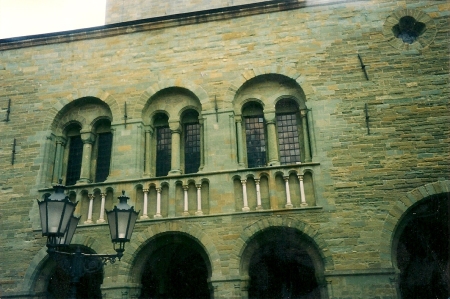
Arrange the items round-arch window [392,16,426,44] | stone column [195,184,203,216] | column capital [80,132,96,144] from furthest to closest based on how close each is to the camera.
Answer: column capital [80,132,96,144]
round-arch window [392,16,426,44]
stone column [195,184,203,216]

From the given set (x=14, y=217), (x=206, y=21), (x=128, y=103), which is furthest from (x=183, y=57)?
(x=14, y=217)

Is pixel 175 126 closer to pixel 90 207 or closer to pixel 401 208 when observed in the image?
pixel 90 207

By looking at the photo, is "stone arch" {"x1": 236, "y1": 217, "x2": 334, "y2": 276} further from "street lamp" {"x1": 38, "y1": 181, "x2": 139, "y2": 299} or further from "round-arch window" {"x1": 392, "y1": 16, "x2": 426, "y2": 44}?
"round-arch window" {"x1": 392, "y1": 16, "x2": 426, "y2": 44}

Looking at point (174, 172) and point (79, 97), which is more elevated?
point (79, 97)

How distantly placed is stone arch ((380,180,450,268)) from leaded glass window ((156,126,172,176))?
6.12 metres

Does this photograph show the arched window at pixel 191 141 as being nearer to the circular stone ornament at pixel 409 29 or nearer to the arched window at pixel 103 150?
the arched window at pixel 103 150

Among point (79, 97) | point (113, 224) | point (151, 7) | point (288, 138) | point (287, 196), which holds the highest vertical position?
point (151, 7)

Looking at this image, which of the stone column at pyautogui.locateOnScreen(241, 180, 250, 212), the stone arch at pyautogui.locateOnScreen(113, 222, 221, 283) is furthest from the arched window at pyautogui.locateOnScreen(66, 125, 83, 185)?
the stone column at pyautogui.locateOnScreen(241, 180, 250, 212)

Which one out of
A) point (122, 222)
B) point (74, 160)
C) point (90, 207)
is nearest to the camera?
point (122, 222)

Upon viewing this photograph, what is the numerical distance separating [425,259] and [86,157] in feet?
33.3

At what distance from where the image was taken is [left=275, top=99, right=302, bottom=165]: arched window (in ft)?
38.7

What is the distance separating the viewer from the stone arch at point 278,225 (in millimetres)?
10070

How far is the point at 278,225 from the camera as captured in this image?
34.0 ft

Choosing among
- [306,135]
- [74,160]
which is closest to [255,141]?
[306,135]
